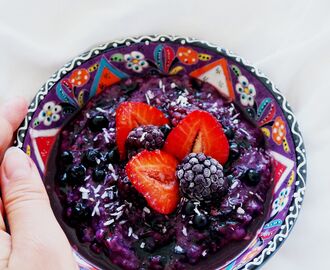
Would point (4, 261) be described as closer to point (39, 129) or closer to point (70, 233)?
point (70, 233)

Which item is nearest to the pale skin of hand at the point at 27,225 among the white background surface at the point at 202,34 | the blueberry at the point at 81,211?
the blueberry at the point at 81,211

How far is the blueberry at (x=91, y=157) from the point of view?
6.66 feet

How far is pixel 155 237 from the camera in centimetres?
192

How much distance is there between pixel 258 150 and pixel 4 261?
3.27 feet

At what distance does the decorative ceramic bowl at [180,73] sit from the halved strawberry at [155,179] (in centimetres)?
30

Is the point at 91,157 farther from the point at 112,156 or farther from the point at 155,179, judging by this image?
the point at 155,179

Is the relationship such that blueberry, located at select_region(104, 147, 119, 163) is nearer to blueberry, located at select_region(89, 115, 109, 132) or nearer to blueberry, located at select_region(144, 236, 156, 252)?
blueberry, located at select_region(89, 115, 109, 132)

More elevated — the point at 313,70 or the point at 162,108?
the point at 313,70

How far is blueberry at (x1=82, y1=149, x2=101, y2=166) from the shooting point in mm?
2029

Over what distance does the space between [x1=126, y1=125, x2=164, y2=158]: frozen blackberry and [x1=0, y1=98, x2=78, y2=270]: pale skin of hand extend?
13.9 inches

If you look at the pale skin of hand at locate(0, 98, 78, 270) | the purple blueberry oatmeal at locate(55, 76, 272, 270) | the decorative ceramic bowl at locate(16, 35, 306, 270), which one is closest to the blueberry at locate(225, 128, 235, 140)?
the purple blueberry oatmeal at locate(55, 76, 272, 270)

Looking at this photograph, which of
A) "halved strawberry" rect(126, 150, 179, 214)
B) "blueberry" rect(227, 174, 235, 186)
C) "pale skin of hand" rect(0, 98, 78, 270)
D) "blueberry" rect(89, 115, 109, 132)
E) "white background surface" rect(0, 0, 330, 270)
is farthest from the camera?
"white background surface" rect(0, 0, 330, 270)

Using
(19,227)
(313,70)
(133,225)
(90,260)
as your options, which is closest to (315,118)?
(313,70)

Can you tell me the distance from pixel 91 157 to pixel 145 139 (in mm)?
238
